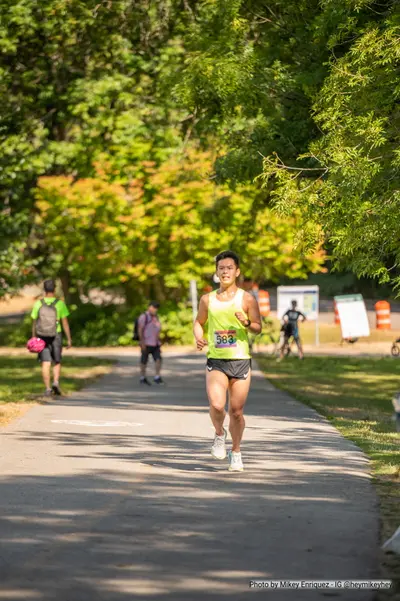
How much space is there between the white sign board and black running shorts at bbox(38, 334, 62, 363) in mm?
20337

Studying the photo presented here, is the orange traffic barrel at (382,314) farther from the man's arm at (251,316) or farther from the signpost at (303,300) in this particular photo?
the man's arm at (251,316)

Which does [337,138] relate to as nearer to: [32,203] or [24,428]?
[24,428]

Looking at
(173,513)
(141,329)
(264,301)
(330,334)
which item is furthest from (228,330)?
(330,334)

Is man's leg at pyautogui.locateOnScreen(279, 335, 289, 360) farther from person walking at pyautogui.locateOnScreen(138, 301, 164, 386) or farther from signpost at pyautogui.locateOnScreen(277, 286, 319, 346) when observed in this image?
person walking at pyautogui.locateOnScreen(138, 301, 164, 386)

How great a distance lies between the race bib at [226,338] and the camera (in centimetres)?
1118

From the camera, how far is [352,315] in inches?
1582

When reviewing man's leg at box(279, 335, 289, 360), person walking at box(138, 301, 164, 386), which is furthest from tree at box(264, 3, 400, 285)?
man's leg at box(279, 335, 289, 360)

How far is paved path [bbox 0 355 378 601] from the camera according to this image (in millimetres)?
6688

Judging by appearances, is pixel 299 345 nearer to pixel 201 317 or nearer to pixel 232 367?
pixel 201 317

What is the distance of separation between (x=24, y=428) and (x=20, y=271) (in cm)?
2558

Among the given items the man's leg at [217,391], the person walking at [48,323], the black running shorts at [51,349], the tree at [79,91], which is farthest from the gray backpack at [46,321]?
the tree at [79,91]

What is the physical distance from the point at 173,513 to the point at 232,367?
2.59 metres

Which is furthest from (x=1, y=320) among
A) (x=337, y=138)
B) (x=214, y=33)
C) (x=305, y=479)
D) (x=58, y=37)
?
(x=305, y=479)

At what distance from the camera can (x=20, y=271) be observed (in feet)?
132
